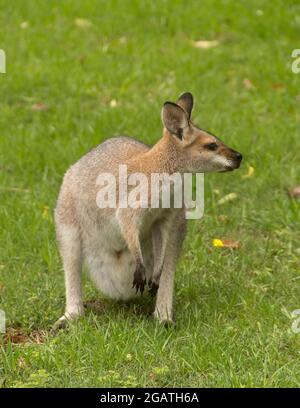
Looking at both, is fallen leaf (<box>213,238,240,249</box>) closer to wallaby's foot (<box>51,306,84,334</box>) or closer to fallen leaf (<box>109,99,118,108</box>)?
wallaby's foot (<box>51,306,84,334</box>)

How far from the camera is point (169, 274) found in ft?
16.5

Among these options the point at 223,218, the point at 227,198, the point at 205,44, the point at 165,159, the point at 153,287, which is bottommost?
the point at 153,287

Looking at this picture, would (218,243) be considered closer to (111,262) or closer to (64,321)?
(111,262)

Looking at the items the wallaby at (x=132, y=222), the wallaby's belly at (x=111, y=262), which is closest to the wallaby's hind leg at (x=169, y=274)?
the wallaby at (x=132, y=222)

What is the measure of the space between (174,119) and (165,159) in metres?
0.19

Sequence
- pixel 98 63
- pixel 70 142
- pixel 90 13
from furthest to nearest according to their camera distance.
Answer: pixel 90 13 → pixel 98 63 → pixel 70 142

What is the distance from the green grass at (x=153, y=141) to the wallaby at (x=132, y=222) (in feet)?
0.63

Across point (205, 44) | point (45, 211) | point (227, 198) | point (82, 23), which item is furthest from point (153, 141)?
point (82, 23)

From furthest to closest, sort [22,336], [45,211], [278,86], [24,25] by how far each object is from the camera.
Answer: [24,25], [278,86], [45,211], [22,336]

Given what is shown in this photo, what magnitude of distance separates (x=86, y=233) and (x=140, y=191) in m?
0.46

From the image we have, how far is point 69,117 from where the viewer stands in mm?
7637

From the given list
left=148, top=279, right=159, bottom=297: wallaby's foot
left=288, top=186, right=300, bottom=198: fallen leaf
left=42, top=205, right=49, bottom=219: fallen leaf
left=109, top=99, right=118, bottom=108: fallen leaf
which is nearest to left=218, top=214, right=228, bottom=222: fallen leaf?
left=288, top=186, right=300, bottom=198: fallen leaf
